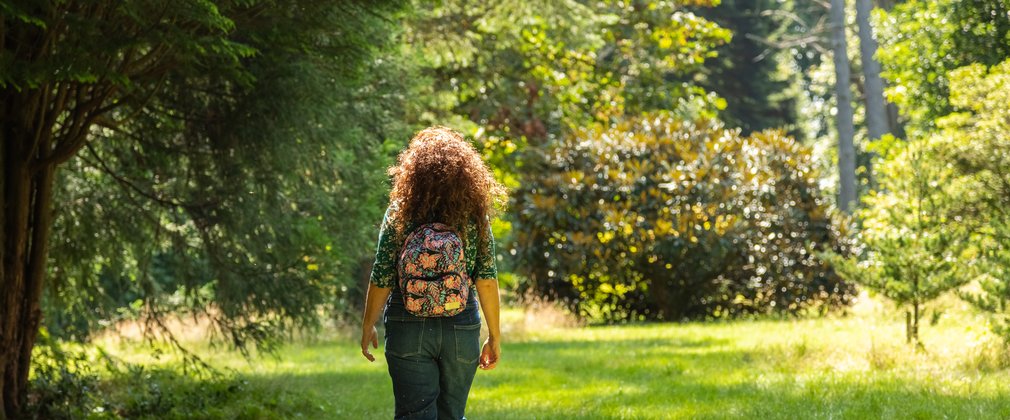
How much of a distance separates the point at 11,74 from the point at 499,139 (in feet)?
48.9

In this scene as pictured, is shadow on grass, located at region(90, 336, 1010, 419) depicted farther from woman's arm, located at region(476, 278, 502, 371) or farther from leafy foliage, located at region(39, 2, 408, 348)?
woman's arm, located at region(476, 278, 502, 371)

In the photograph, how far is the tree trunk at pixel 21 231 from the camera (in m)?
8.56

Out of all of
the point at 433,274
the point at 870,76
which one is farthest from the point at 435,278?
the point at 870,76

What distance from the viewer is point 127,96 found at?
8.75 metres

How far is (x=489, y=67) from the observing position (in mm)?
20094

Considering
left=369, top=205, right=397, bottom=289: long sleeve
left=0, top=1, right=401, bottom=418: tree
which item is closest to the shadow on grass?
left=0, top=1, right=401, bottom=418: tree

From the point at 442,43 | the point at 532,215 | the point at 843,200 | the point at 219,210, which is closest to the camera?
the point at 219,210

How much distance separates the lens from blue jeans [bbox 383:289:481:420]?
5.57 m

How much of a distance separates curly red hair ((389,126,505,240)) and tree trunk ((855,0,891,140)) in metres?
22.1

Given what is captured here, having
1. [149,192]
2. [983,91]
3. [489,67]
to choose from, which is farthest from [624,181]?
[149,192]

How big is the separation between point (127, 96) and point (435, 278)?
13.3 feet

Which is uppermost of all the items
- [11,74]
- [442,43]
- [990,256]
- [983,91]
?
[442,43]

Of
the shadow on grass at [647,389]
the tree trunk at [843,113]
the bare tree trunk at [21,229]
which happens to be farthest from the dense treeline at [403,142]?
the tree trunk at [843,113]

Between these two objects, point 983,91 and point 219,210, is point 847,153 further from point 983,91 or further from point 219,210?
point 219,210
